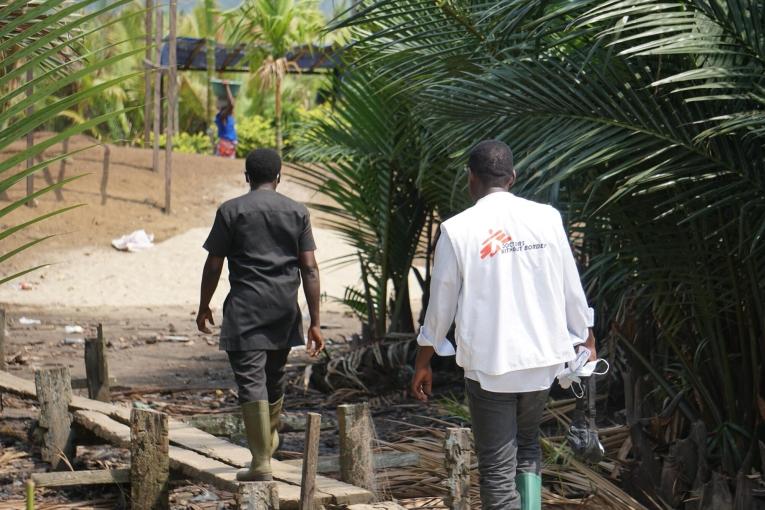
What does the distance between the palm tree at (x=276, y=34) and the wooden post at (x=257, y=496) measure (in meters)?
18.8

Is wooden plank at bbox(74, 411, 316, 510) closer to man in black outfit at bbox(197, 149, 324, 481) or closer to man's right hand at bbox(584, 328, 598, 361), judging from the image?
man in black outfit at bbox(197, 149, 324, 481)

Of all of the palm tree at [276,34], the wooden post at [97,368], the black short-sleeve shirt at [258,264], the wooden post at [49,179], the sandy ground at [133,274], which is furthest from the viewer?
the palm tree at [276,34]

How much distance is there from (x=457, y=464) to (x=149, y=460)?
1.77 meters

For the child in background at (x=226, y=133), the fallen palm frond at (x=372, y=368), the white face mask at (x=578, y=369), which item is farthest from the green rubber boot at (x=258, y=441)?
the child in background at (x=226, y=133)

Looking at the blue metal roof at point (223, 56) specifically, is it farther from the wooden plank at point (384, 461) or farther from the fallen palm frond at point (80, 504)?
the wooden plank at point (384, 461)

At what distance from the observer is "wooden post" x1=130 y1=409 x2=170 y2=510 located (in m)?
5.24

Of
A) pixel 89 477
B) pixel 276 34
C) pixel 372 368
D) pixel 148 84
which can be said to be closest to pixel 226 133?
pixel 276 34

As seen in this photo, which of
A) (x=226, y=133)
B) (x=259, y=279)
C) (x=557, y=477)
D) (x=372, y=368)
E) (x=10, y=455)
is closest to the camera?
(x=259, y=279)

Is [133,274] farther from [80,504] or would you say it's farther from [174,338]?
[80,504]

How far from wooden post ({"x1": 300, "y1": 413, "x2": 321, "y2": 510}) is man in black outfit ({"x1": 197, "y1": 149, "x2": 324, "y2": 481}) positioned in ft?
1.74

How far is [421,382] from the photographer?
4000mm

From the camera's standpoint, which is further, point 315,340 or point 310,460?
point 315,340

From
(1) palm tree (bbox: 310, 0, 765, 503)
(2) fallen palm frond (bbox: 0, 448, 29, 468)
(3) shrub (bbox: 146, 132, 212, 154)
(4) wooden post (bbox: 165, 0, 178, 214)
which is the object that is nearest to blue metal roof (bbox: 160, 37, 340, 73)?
(4) wooden post (bbox: 165, 0, 178, 214)

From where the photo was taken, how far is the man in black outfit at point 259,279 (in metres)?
4.99
